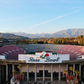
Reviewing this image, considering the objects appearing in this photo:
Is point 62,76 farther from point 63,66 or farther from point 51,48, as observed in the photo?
point 51,48

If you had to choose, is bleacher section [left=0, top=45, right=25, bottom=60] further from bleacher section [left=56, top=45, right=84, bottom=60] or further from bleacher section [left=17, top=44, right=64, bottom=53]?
bleacher section [left=56, top=45, right=84, bottom=60]

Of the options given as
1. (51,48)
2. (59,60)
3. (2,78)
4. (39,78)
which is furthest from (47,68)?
(51,48)

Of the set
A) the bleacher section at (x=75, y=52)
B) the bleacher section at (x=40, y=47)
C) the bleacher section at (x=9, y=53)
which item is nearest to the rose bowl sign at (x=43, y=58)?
the bleacher section at (x=9, y=53)

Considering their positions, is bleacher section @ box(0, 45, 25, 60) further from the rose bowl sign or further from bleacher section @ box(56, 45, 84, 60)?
bleacher section @ box(56, 45, 84, 60)

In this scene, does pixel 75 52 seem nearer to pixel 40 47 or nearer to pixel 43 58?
pixel 43 58

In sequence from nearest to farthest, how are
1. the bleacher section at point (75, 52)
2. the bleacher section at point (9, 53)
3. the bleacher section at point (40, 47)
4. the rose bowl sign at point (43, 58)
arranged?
the rose bowl sign at point (43, 58) < the bleacher section at point (9, 53) < the bleacher section at point (75, 52) < the bleacher section at point (40, 47)

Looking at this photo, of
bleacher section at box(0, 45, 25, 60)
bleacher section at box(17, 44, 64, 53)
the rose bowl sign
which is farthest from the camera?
bleacher section at box(17, 44, 64, 53)

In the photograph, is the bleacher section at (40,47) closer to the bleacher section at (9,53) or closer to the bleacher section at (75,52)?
the bleacher section at (75,52)

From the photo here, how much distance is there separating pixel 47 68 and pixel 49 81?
14.3 ft

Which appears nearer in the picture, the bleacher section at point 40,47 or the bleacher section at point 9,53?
the bleacher section at point 9,53

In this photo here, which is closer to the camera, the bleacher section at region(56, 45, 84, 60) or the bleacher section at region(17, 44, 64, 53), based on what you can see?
the bleacher section at region(56, 45, 84, 60)

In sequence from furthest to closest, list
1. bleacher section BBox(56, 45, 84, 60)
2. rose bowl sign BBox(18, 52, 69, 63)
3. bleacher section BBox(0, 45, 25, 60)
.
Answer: bleacher section BBox(56, 45, 84, 60) < bleacher section BBox(0, 45, 25, 60) < rose bowl sign BBox(18, 52, 69, 63)

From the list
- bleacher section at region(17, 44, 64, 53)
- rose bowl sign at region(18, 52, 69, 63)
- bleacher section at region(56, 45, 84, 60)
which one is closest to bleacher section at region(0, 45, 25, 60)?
bleacher section at region(17, 44, 64, 53)

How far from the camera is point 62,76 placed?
1113 inches
